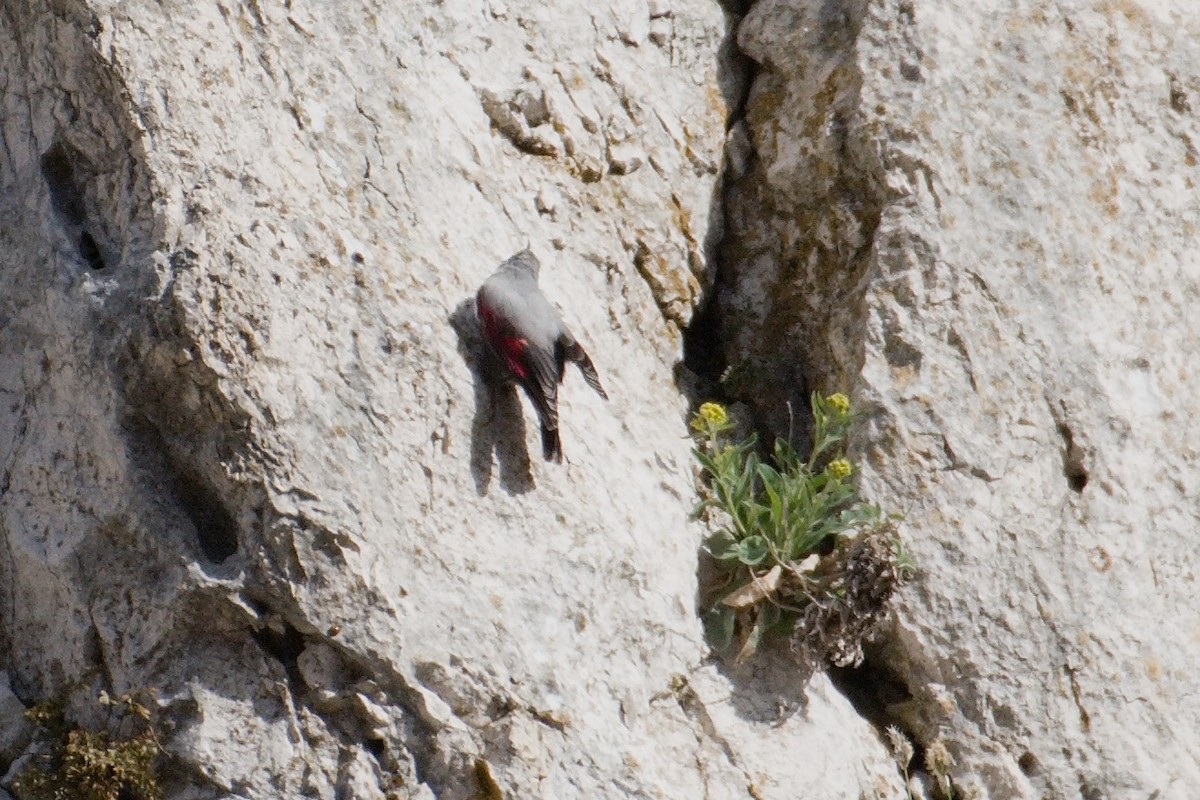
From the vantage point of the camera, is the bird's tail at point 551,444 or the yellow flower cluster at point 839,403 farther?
the yellow flower cluster at point 839,403

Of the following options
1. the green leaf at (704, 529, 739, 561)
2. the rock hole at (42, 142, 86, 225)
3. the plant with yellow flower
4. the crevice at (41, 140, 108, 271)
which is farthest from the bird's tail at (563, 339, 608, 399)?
the rock hole at (42, 142, 86, 225)

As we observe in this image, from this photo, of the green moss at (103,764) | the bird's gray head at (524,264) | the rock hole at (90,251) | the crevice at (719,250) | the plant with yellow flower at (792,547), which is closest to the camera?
the green moss at (103,764)

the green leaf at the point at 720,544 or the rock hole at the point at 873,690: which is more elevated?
the green leaf at the point at 720,544

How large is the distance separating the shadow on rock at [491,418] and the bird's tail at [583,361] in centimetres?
23

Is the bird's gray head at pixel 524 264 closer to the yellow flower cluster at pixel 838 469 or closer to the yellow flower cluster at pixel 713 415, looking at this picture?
the yellow flower cluster at pixel 713 415

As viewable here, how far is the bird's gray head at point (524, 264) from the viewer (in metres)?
4.63

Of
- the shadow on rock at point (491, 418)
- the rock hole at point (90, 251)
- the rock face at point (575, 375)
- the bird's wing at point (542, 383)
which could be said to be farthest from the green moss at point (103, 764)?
the bird's wing at point (542, 383)

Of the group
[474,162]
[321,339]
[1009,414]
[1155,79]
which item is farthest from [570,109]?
[1155,79]

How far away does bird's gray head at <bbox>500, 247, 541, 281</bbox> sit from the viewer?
4633 millimetres

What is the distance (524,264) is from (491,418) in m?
0.56

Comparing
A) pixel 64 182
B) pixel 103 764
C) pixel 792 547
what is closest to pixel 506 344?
pixel 792 547

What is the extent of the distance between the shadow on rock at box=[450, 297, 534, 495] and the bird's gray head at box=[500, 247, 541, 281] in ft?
0.61

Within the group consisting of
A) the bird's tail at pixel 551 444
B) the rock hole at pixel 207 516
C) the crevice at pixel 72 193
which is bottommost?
the rock hole at pixel 207 516

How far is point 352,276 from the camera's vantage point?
14.5ft
